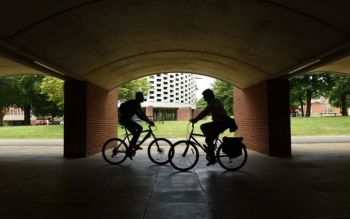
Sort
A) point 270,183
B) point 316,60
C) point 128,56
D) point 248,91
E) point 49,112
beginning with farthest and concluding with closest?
point 49,112
point 248,91
point 128,56
point 316,60
point 270,183

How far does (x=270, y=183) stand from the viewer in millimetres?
7727

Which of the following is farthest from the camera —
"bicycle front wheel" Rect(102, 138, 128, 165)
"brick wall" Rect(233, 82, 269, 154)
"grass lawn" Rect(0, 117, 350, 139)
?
"grass lawn" Rect(0, 117, 350, 139)

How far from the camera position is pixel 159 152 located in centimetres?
1100

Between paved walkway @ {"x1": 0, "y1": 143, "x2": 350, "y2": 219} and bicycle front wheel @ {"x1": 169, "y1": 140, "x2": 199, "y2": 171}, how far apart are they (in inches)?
10.8

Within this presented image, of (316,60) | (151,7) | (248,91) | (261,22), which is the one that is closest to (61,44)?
(151,7)

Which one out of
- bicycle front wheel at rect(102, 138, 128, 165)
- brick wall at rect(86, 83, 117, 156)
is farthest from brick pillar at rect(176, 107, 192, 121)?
bicycle front wheel at rect(102, 138, 128, 165)

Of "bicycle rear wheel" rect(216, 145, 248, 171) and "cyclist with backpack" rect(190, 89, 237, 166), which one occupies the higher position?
"cyclist with backpack" rect(190, 89, 237, 166)

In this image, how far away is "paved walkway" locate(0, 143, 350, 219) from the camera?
17.7ft

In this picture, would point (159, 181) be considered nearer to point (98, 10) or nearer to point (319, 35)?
point (98, 10)

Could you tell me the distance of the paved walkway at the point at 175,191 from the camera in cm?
541

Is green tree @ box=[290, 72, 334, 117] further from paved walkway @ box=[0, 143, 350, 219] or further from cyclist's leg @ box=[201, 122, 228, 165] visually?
cyclist's leg @ box=[201, 122, 228, 165]

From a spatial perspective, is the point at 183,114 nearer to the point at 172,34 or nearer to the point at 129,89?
the point at 129,89

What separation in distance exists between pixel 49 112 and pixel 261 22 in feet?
155

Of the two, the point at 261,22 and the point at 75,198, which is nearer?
the point at 75,198
